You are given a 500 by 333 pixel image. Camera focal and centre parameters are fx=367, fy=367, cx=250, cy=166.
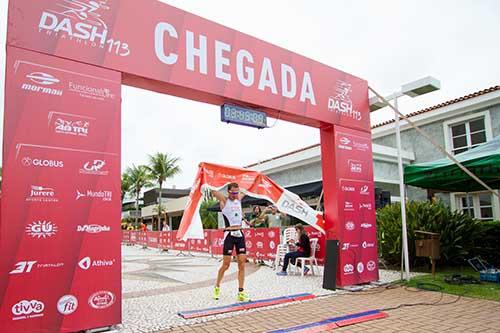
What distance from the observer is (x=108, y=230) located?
4672 millimetres

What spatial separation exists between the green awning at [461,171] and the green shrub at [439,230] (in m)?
0.71

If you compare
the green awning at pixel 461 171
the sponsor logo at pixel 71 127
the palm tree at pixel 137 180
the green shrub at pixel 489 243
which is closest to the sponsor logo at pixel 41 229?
the sponsor logo at pixel 71 127

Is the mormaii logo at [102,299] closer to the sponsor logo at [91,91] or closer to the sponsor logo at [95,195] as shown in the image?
the sponsor logo at [95,195]

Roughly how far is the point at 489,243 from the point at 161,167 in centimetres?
3284

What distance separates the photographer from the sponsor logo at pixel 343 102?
7647 mm

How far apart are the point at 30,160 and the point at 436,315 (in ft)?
18.0

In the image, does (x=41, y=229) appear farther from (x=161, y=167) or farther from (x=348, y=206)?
(x=161, y=167)

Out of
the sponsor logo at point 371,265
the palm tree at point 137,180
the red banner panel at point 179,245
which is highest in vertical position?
the palm tree at point 137,180

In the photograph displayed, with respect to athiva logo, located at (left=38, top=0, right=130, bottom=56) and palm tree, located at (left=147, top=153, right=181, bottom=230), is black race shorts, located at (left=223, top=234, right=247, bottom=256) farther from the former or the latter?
palm tree, located at (left=147, top=153, right=181, bottom=230)

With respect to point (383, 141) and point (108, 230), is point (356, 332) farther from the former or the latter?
point (383, 141)

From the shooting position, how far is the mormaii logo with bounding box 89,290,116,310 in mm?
4434

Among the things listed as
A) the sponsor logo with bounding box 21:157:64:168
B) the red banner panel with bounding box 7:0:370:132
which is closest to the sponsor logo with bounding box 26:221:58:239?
the sponsor logo with bounding box 21:157:64:168

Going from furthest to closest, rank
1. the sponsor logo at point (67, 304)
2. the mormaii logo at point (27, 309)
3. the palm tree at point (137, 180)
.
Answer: the palm tree at point (137, 180) → the sponsor logo at point (67, 304) → the mormaii logo at point (27, 309)

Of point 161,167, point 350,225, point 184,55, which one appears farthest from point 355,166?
point 161,167
